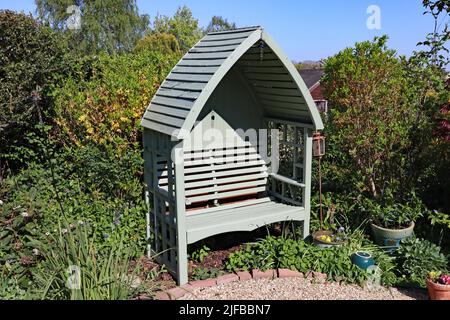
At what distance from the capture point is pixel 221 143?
16.5 feet

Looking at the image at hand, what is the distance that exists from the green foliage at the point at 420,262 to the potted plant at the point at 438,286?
36cm

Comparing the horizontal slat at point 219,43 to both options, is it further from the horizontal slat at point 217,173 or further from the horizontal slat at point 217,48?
the horizontal slat at point 217,173

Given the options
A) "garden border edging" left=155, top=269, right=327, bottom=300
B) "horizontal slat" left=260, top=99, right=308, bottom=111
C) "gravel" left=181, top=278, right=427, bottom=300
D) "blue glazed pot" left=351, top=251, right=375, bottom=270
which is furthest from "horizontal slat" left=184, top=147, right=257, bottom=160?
"blue glazed pot" left=351, top=251, right=375, bottom=270

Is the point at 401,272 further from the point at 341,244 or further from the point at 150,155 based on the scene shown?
the point at 150,155

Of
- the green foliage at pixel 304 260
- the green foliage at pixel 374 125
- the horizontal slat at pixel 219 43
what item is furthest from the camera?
the green foliage at pixel 374 125

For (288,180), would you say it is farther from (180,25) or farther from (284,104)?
(180,25)

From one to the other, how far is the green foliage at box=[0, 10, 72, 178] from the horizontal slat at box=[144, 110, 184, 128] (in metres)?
1.87

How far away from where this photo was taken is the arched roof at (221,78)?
12.4ft

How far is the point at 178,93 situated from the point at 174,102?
0.38 feet

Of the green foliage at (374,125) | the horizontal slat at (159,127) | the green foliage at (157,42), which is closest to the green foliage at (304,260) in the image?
the green foliage at (374,125)

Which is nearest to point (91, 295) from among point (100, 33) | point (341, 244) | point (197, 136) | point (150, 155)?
point (150, 155)

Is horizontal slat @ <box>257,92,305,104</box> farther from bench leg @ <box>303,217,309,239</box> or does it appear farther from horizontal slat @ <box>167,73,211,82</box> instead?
bench leg @ <box>303,217,309,239</box>

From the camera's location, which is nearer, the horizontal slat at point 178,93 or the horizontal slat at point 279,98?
the horizontal slat at point 178,93

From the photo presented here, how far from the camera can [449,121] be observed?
186 inches
